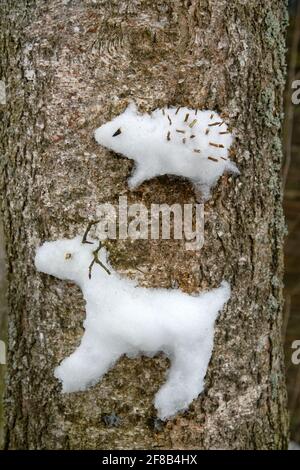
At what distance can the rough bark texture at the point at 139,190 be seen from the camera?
139 centimetres

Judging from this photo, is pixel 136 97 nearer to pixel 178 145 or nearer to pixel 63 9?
pixel 178 145

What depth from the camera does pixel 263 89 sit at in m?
1.50

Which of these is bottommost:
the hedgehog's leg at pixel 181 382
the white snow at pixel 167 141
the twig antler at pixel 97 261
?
the hedgehog's leg at pixel 181 382

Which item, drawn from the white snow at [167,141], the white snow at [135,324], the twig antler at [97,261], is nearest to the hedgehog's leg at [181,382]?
the white snow at [135,324]

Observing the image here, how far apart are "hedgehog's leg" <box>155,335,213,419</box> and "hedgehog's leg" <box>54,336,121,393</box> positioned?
0.14 m

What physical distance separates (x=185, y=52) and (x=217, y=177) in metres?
0.30

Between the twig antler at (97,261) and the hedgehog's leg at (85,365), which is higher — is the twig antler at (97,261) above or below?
above

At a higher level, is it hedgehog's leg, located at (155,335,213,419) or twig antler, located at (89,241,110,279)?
twig antler, located at (89,241,110,279)

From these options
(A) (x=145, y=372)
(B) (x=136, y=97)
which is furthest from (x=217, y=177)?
(A) (x=145, y=372)

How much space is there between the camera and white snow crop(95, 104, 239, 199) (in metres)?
1.37

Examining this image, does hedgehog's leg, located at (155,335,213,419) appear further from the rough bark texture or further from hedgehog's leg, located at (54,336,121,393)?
hedgehog's leg, located at (54,336,121,393)

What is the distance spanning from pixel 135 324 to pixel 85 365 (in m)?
0.16

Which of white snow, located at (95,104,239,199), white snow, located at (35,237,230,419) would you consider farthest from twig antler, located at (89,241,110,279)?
white snow, located at (95,104,239,199)

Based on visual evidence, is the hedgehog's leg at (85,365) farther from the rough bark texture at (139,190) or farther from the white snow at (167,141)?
the white snow at (167,141)
